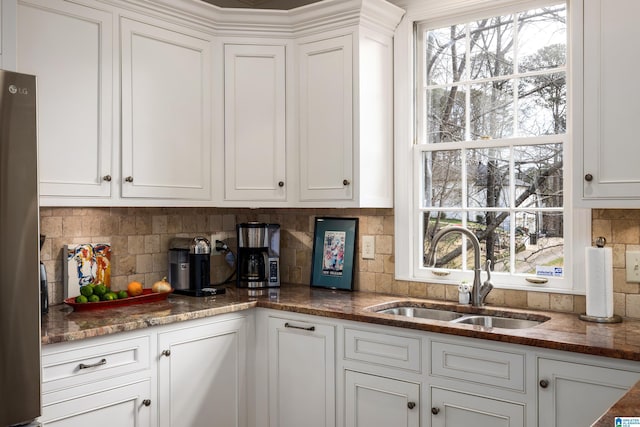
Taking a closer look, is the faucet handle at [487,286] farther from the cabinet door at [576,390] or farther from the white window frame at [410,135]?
the cabinet door at [576,390]

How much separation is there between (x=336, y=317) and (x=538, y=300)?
0.93m

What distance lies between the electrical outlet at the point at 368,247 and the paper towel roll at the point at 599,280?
1.18 m

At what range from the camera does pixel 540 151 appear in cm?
287

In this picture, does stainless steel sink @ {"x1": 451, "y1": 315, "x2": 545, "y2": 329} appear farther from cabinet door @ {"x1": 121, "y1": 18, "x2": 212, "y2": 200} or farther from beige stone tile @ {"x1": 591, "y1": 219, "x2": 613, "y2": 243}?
cabinet door @ {"x1": 121, "y1": 18, "x2": 212, "y2": 200}

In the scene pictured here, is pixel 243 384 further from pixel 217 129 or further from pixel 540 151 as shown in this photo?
pixel 540 151

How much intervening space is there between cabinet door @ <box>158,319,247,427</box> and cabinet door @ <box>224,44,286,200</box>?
0.75 metres

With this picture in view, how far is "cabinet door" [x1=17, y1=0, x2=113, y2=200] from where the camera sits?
8.29 ft

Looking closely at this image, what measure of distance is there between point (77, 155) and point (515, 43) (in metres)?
2.08

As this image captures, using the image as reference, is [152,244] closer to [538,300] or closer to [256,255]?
[256,255]

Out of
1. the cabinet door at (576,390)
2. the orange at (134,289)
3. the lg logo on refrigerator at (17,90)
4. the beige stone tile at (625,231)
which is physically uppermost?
the lg logo on refrigerator at (17,90)

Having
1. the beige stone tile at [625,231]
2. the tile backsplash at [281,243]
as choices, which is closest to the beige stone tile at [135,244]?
the tile backsplash at [281,243]

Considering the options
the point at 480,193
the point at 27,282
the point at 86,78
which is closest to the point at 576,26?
the point at 480,193

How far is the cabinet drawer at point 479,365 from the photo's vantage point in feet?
7.49

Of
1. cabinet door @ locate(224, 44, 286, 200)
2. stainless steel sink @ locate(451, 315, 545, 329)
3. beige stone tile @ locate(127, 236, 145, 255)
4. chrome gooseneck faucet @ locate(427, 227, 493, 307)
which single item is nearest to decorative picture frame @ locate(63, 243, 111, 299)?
beige stone tile @ locate(127, 236, 145, 255)
